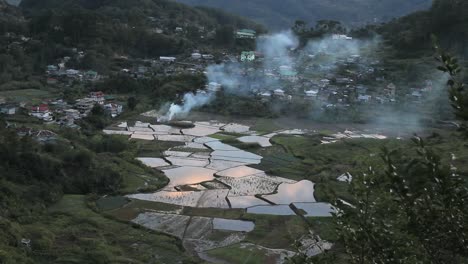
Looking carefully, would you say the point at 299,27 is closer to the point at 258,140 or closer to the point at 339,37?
the point at 339,37

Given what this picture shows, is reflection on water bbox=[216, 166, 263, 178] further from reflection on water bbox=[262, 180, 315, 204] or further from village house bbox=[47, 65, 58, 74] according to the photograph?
village house bbox=[47, 65, 58, 74]

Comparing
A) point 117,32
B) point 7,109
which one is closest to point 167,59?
point 117,32

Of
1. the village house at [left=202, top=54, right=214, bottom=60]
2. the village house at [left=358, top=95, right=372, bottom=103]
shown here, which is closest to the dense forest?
Result: the village house at [left=202, top=54, right=214, bottom=60]

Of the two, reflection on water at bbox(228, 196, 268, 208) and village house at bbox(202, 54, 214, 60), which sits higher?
village house at bbox(202, 54, 214, 60)

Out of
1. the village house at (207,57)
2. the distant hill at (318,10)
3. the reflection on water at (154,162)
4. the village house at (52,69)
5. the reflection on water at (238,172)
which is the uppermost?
the distant hill at (318,10)

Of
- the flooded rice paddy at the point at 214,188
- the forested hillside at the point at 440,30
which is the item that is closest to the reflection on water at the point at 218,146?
the flooded rice paddy at the point at 214,188

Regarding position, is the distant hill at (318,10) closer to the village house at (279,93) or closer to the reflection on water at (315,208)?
the village house at (279,93)
